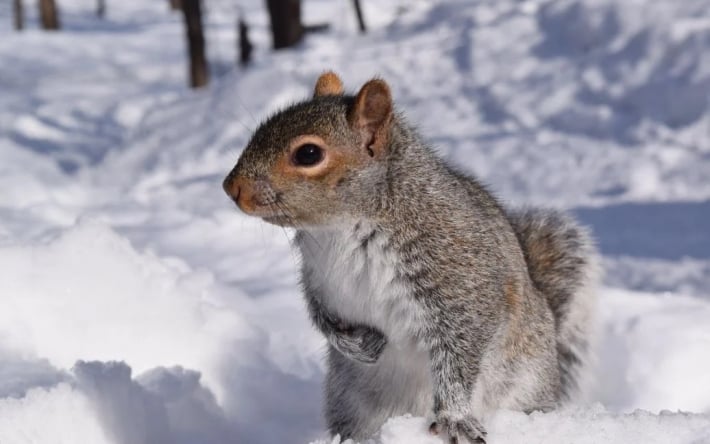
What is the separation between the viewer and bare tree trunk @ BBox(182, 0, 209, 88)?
1167cm

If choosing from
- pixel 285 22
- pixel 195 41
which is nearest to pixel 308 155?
pixel 285 22

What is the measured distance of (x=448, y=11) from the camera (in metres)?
12.8

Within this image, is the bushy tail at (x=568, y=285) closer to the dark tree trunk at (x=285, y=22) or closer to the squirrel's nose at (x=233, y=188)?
the squirrel's nose at (x=233, y=188)

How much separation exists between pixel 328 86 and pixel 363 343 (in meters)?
0.73

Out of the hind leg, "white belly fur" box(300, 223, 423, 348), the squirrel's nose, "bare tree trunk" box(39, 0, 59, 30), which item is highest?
"bare tree trunk" box(39, 0, 59, 30)

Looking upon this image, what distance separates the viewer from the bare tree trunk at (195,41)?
38.3ft

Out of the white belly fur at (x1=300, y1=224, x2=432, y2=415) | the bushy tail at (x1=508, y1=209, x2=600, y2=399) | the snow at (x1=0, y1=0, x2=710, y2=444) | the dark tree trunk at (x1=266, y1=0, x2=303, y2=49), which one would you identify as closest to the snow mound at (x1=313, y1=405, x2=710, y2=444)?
the snow at (x1=0, y1=0, x2=710, y2=444)

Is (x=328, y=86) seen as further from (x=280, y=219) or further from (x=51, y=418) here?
(x=51, y=418)

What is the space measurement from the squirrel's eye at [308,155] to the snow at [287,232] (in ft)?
2.05

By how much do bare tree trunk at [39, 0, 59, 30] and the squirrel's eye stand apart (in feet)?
74.3

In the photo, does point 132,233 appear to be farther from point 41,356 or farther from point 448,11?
point 448,11

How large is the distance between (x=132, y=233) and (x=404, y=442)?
3.35m

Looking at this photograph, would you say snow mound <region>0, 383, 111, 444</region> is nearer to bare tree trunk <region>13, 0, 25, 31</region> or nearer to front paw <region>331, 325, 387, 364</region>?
front paw <region>331, 325, 387, 364</region>

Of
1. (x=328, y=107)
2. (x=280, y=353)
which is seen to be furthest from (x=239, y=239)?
(x=328, y=107)
